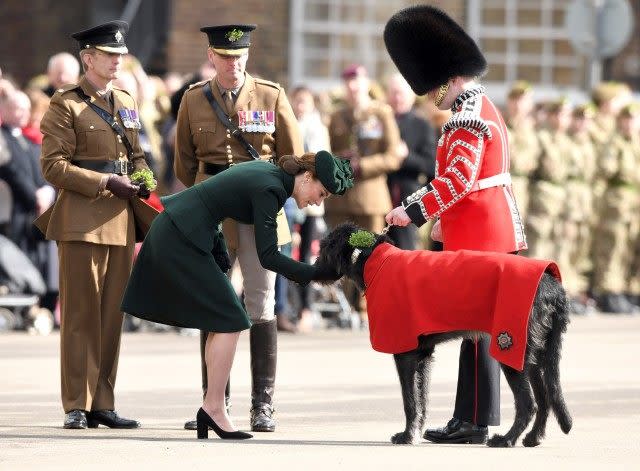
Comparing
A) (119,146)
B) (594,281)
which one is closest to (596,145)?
(594,281)

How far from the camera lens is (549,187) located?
62.8 ft

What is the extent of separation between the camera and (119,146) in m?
10.2

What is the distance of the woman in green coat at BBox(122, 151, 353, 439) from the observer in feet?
30.5

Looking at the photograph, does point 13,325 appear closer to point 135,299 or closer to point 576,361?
point 576,361

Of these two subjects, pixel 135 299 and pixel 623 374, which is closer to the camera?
pixel 135 299

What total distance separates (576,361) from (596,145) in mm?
6245

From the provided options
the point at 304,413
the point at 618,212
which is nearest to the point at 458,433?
the point at 304,413

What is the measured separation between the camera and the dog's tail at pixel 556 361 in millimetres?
9086

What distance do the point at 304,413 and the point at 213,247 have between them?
5.13ft

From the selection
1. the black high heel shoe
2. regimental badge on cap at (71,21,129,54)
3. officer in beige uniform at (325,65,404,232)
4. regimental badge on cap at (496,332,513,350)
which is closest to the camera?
regimental badge on cap at (496,332,513,350)

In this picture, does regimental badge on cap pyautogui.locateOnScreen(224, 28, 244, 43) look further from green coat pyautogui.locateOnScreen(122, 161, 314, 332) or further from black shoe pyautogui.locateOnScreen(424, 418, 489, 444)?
black shoe pyautogui.locateOnScreen(424, 418, 489, 444)

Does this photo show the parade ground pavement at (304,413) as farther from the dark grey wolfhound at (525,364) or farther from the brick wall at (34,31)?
the brick wall at (34,31)

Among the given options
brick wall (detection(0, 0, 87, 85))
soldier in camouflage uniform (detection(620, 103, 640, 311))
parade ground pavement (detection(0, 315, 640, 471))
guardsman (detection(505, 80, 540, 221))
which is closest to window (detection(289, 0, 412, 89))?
soldier in camouflage uniform (detection(620, 103, 640, 311))

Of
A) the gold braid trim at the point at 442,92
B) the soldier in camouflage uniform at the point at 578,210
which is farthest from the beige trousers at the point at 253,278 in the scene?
the soldier in camouflage uniform at the point at 578,210
